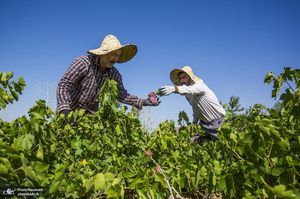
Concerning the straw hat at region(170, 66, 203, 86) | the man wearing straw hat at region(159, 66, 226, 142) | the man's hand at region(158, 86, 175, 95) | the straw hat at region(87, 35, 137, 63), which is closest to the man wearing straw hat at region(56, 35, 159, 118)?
the straw hat at region(87, 35, 137, 63)

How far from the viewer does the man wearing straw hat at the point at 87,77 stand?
304 cm

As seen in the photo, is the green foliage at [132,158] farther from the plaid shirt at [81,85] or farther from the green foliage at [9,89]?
the plaid shirt at [81,85]

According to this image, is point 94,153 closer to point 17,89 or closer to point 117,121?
point 117,121

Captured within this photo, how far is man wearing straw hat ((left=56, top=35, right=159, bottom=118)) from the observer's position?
3.04 m

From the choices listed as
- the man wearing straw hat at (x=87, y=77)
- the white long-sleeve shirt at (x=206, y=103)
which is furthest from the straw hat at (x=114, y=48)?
the white long-sleeve shirt at (x=206, y=103)

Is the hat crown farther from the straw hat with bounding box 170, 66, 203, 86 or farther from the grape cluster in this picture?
the straw hat with bounding box 170, 66, 203, 86

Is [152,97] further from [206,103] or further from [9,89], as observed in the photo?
[9,89]

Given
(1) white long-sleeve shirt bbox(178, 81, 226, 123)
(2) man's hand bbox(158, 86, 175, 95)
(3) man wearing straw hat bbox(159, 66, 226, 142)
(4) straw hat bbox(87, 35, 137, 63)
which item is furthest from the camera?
(1) white long-sleeve shirt bbox(178, 81, 226, 123)

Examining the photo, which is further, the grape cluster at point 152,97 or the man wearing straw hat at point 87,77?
the grape cluster at point 152,97

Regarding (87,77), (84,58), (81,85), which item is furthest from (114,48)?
(81,85)

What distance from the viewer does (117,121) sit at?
2.16 m

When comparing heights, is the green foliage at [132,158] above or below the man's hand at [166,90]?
below

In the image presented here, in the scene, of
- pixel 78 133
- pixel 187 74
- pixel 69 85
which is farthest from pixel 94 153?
pixel 187 74

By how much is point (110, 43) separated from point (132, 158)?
A: 188 cm
